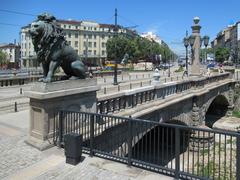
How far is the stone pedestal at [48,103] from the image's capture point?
7.65m

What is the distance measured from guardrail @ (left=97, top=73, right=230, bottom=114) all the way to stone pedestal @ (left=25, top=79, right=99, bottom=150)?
1.08 meters

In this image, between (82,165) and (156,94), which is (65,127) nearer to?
(82,165)

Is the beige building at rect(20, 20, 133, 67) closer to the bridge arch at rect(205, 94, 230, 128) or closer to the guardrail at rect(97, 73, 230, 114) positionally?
the bridge arch at rect(205, 94, 230, 128)

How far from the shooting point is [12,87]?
29.3m

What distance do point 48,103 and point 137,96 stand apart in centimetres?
480

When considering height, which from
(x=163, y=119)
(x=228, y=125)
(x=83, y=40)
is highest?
(x=83, y=40)

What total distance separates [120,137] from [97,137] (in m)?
1.30

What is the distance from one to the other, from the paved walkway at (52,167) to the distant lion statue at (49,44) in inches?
75.9

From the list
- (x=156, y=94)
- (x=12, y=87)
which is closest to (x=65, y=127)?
(x=156, y=94)

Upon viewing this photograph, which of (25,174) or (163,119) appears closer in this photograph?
(25,174)

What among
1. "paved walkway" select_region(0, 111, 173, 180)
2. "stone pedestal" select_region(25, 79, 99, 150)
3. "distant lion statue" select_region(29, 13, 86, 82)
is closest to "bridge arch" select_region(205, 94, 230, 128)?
"stone pedestal" select_region(25, 79, 99, 150)

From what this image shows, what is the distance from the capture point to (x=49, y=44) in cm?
797

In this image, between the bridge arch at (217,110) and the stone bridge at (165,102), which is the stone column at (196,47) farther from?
the bridge arch at (217,110)

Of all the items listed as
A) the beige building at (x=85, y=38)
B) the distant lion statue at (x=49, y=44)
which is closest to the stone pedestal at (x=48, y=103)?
the distant lion statue at (x=49, y=44)
